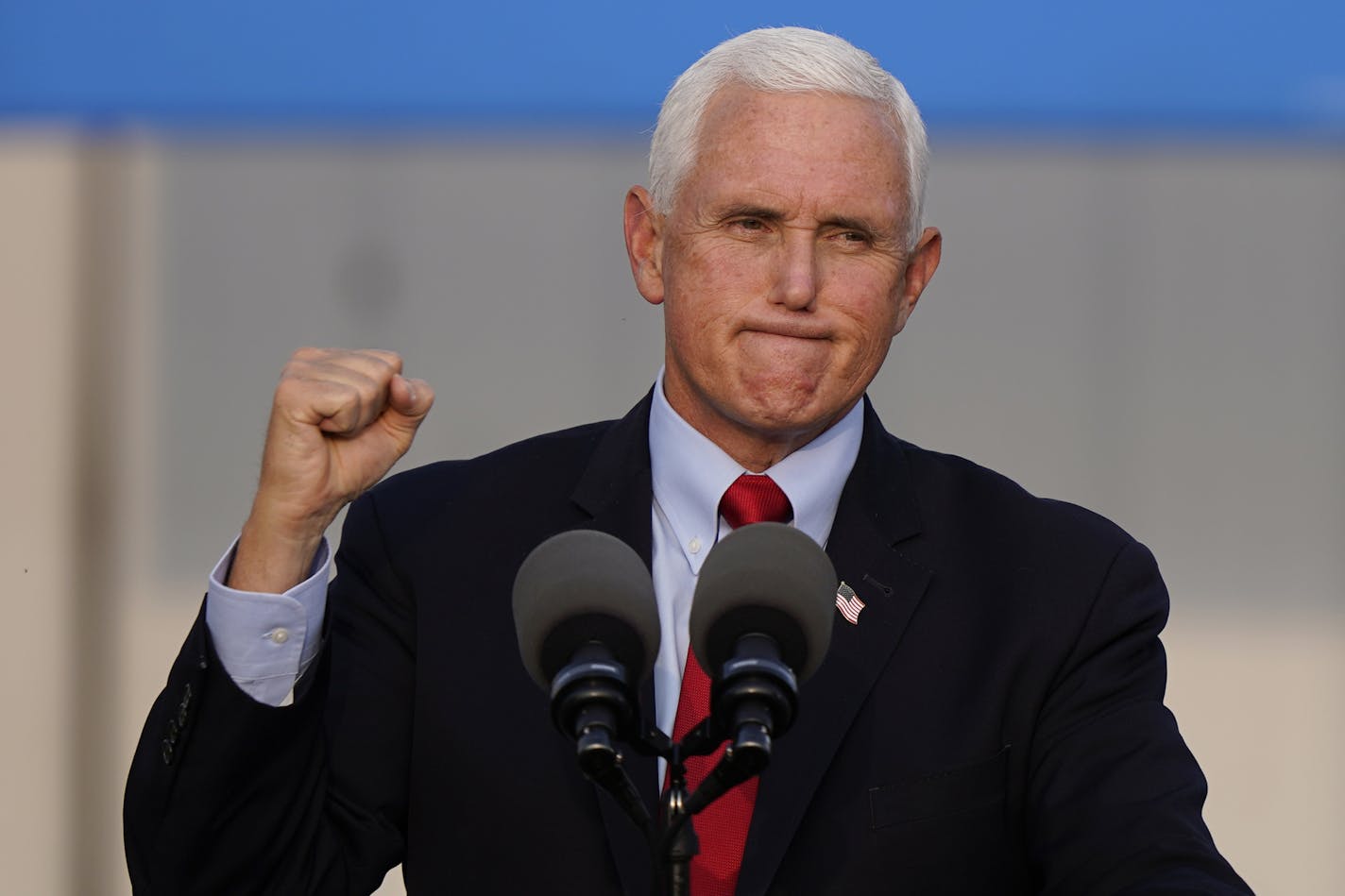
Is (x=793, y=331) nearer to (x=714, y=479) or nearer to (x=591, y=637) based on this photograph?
(x=714, y=479)

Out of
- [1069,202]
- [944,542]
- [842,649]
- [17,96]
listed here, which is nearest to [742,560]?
[842,649]

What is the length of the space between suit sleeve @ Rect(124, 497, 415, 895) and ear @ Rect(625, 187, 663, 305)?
2.32 feet

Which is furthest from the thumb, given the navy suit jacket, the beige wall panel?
the beige wall panel

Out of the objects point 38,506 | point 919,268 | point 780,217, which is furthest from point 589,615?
point 38,506

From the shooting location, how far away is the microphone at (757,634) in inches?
52.6

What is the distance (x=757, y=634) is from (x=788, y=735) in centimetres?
68

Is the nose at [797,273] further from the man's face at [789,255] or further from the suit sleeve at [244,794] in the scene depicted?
the suit sleeve at [244,794]

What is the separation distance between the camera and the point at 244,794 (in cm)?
194

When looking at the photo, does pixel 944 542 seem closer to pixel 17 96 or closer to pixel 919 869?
pixel 919 869

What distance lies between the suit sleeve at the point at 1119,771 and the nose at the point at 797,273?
0.54 m

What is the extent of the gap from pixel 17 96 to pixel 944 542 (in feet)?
8.07

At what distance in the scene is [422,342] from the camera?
14.5 ft

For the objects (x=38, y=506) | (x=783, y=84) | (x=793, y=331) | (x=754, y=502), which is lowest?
(x=38, y=506)

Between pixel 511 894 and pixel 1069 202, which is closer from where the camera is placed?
pixel 511 894
